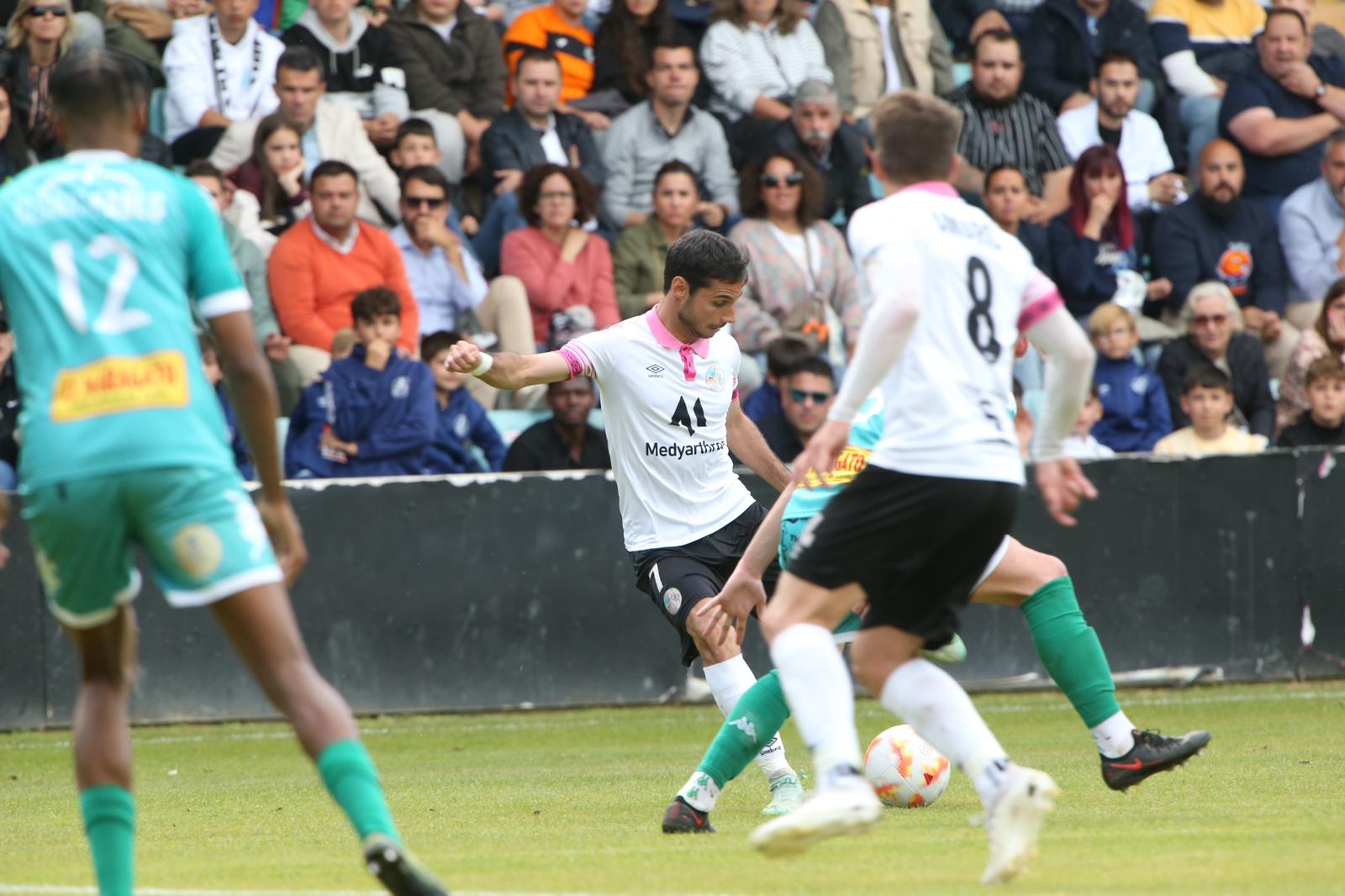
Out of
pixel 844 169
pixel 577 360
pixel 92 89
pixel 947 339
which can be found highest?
pixel 92 89

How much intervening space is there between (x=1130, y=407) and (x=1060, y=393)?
326 inches

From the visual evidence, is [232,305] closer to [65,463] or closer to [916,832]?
[65,463]

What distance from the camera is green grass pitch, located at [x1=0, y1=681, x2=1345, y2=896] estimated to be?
210 inches

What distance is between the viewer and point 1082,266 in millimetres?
14273

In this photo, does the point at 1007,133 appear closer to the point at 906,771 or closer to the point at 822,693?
the point at 906,771

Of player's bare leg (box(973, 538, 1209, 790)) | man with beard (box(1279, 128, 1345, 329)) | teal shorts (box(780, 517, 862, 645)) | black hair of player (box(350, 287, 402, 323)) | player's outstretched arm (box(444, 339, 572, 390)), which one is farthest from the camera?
man with beard (box(1279, 128, 1345, 329))

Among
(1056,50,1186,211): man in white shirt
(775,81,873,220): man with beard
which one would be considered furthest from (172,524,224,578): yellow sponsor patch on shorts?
(1056,50,1186,211): man in white shirt

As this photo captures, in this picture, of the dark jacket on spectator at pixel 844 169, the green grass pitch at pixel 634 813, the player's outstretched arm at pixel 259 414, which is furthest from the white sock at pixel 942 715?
the dark jacket on spectator at pixel 844 169

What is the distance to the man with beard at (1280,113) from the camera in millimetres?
15938

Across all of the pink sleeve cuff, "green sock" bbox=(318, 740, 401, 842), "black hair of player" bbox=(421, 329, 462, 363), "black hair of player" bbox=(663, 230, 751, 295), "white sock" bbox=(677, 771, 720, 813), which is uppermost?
"black hair of player" bbox=(663, 230, 751, 295)

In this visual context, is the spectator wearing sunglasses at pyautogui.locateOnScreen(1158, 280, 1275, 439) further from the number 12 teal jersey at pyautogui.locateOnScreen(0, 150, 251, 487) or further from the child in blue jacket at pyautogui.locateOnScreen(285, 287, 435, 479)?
the number 12 teal jersey at pyautogui.locateOnScreen(0, 150, 251, 487)

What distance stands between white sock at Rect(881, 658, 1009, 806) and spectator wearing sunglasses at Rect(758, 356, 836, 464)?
6428 mm

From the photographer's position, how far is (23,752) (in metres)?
10.4

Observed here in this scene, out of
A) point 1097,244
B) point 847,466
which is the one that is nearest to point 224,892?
point 847,466
